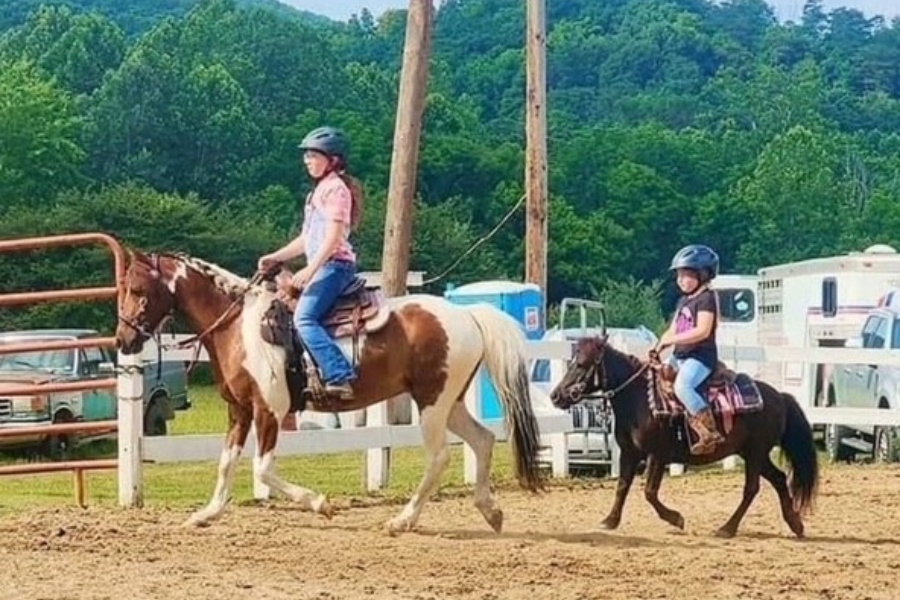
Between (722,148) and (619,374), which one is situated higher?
(722,148)

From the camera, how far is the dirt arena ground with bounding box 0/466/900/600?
Result: 9562 millimetres

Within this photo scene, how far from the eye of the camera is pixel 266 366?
12.1 metres

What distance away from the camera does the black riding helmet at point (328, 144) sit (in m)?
11.9

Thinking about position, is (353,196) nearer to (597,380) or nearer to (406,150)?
(597,380)

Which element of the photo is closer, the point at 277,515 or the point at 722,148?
the point at 277,515

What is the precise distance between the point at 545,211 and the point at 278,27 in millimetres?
88039

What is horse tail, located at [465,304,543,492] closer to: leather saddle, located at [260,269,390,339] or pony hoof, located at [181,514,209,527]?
leather saddle, located at [260,269,390,339]

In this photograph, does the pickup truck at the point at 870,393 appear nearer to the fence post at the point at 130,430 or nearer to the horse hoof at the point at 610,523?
the horse hoof at the point at 610,523

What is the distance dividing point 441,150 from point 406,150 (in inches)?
2678

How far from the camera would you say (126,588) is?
369 inches

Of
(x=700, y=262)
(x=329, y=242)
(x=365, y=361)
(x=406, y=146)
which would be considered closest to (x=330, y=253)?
(x=329, y=242)

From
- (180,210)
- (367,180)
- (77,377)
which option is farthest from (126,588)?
(367,180)

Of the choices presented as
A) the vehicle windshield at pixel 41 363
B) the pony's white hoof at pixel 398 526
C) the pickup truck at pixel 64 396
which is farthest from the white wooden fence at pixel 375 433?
the vehicle windshield at pixel 41 363

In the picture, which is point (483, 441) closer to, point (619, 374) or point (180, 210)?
point (619, 374)
